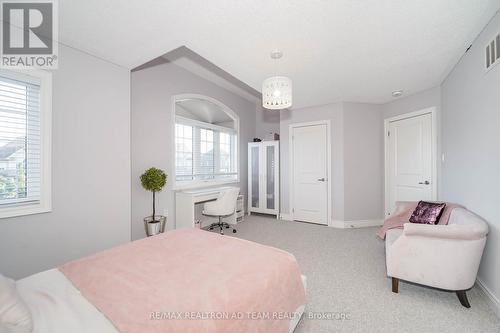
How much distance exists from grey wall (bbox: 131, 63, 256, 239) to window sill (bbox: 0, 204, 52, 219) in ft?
3.63

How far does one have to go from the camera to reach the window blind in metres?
1.92

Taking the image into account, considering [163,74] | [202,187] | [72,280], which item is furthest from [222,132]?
[72,280]

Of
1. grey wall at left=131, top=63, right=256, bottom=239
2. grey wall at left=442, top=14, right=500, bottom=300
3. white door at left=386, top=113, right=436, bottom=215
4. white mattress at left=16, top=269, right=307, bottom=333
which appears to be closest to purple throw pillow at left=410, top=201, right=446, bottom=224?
grey wall at left=442, top=14, right=500, bottom=300

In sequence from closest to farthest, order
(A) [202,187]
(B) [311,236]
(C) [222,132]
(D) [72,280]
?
(D) [72,280] → (B) [311,236] → (A) [202,187] → (C) [222,132]

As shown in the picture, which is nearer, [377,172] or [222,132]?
[377,172]

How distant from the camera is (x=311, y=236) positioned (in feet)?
12.6

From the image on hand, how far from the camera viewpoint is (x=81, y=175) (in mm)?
2322

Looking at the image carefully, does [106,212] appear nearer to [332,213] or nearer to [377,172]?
[332,213]

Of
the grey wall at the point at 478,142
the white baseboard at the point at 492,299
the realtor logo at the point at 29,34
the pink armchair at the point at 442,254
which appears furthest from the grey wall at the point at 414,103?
the realtor logo at the point at 29,34

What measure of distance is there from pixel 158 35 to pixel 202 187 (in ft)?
9.19

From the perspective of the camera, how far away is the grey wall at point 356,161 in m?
4.39

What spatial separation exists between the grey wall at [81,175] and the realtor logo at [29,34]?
0.12 metres

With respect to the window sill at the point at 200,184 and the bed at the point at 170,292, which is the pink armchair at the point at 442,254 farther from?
the window sill at the point at 200,184

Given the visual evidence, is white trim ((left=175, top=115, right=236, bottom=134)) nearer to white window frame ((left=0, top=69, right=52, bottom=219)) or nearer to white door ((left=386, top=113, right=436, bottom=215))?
white window frame ((left=0, top=69, right=52, bottom=219))
